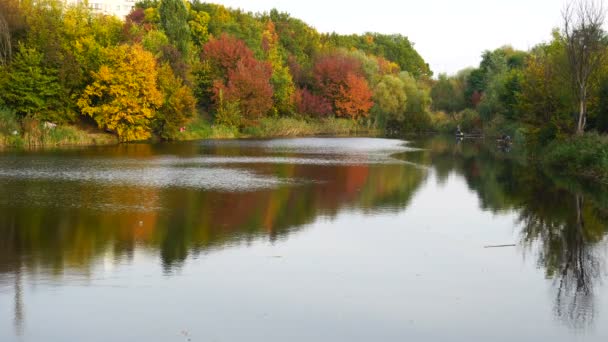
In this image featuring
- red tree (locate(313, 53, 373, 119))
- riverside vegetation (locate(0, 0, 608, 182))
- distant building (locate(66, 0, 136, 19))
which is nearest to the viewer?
riverside vegetation (locate(0, 0, 608, 182))

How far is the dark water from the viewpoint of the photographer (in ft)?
29.3

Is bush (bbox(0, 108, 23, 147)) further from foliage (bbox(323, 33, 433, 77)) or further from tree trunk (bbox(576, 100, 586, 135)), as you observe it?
foliage (bbox(323, 33, 433, 77))

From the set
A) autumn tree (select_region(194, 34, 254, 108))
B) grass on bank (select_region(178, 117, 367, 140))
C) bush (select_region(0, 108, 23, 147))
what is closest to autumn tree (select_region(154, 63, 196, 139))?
grass on bank (select_region(178, 117, 367, 140))

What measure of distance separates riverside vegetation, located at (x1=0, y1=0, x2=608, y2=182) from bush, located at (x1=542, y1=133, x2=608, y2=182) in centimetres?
7

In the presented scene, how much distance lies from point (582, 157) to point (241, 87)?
4173 cm

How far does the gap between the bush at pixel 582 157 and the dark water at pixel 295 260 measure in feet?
5.57

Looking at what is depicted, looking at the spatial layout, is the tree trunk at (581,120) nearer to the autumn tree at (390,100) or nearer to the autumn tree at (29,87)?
the autumn tree at (29,87)

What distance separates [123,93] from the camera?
A: 157ft

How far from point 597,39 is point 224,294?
87.1 ft

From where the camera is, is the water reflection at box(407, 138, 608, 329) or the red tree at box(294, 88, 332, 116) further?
the red tree at box(294, 88, 332, 116)

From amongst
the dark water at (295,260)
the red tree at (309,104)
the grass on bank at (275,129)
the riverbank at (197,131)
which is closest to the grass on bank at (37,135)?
the riverbank at (197,131)

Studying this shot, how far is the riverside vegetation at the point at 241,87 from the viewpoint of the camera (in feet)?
109

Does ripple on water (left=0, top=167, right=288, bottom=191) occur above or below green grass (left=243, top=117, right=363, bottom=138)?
below

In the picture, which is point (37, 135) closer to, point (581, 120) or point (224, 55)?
point (224, 55)
